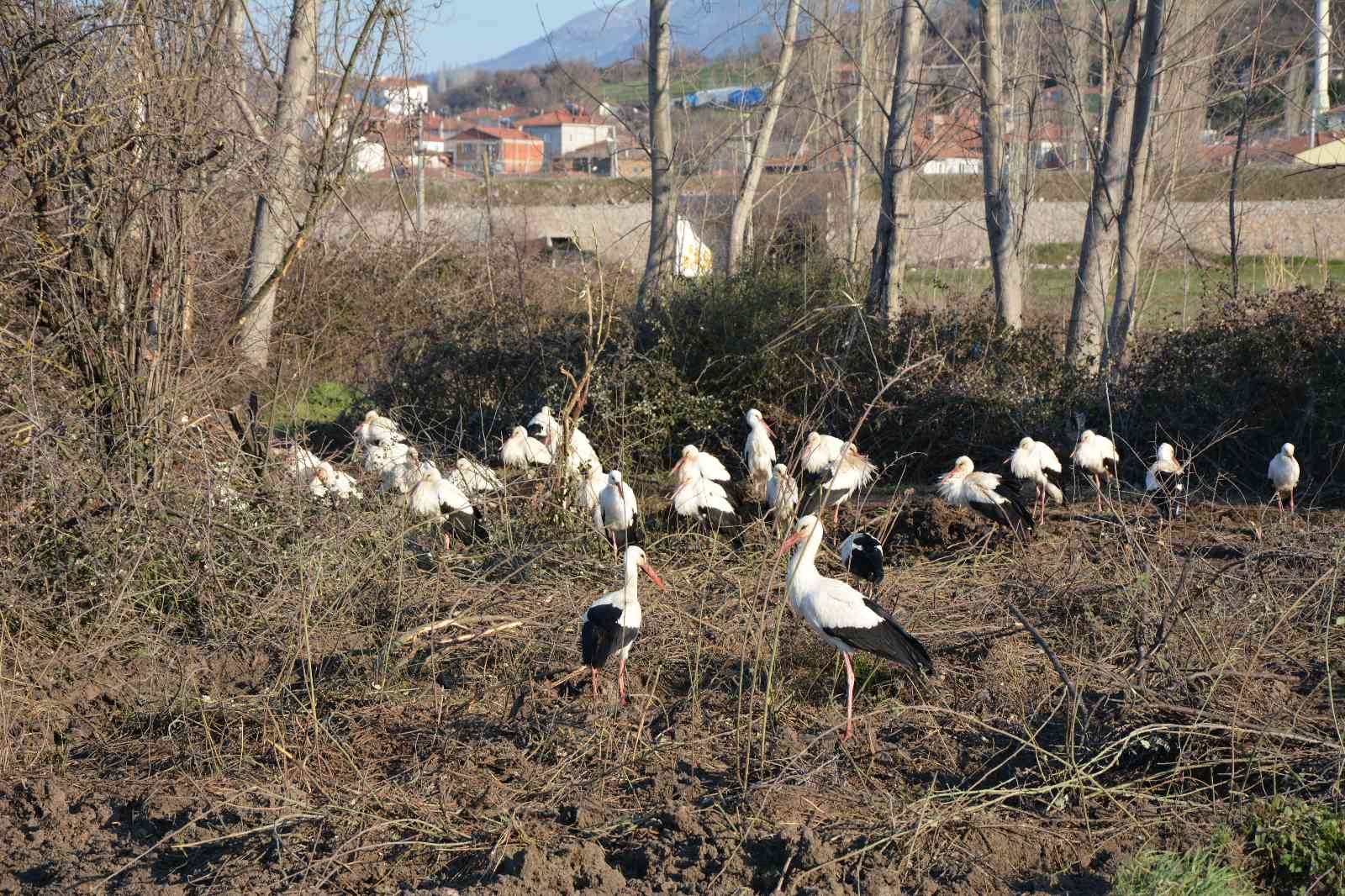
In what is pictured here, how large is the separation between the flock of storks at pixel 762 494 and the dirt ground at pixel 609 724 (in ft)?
0.85

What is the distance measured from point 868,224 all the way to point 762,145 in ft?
19.7

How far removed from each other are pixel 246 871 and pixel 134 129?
3845mm

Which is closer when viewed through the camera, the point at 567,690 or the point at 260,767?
the point at 260,767

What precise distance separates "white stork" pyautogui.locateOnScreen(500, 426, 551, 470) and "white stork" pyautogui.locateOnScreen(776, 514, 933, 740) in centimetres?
375

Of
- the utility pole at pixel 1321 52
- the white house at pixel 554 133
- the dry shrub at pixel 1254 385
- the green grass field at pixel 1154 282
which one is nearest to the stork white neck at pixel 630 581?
the dry shrub at pixel 1254 385

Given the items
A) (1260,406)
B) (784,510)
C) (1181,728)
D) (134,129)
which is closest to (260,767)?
(784,510)

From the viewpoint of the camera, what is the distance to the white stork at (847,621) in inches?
215

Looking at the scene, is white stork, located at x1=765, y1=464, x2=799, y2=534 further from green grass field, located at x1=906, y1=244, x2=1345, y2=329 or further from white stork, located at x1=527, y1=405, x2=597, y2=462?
green grass field, located at x1=906, y1=244, x2=1345, y2=329

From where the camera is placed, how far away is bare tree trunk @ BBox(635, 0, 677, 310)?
42.8ft

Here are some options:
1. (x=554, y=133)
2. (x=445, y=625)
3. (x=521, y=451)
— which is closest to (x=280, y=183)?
(x=521, y=451)

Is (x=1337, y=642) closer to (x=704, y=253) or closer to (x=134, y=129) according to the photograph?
(x=134, y=129)

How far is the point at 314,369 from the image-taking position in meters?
14.2

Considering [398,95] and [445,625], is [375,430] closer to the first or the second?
[398,95]

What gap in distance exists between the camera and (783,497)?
7000mm
